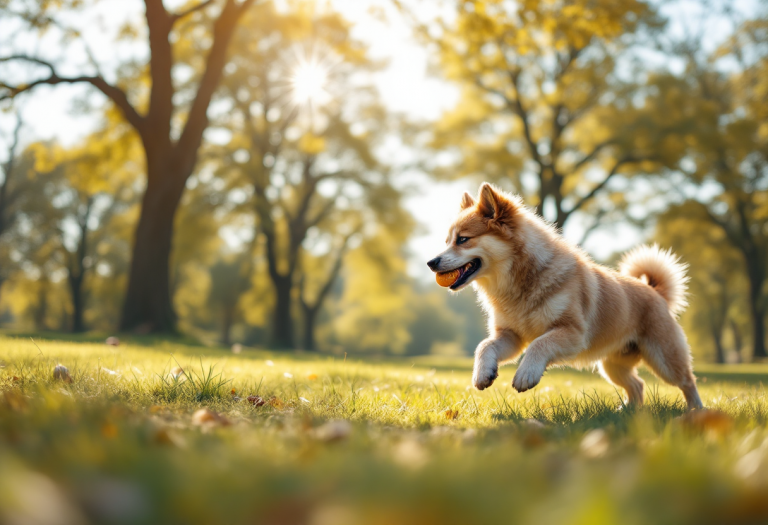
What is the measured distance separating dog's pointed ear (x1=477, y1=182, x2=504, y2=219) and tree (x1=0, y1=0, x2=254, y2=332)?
27.0 feet

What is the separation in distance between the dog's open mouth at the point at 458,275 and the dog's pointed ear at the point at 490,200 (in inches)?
16.2

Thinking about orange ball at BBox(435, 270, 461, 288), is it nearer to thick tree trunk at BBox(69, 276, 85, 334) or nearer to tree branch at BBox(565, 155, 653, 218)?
tree branch at BBox(565, 155, 653, 218)

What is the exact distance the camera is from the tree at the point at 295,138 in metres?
18.9

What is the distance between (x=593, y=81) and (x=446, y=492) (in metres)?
18.2

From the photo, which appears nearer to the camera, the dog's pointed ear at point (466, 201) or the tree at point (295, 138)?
the dog's pointed ear at point (466, 201)

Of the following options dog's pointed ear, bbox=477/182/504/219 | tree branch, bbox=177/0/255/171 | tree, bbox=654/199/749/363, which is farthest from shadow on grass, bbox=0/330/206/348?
tree, bbox=654/199/749/363

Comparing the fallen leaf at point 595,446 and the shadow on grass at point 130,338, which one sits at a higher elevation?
the fallen leaf at point 595,446

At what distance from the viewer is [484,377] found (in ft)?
11.1

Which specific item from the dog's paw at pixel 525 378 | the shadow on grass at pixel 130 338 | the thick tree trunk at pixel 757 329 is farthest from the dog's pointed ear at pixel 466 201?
the thick tree trunk at pixel 757 329

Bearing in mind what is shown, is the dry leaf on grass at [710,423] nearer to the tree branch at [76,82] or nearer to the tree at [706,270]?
the tree branch at [76,82]

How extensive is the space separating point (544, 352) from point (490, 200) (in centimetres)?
133

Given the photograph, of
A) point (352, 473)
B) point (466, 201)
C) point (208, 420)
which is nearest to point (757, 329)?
point (466, 201)

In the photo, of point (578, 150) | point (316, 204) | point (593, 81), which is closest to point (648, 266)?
point (593, 81)

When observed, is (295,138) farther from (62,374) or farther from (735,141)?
(62,374)
